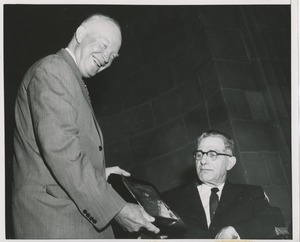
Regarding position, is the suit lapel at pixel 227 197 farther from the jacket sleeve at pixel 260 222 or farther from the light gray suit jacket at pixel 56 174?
the light gray suit jacket at pixel 56 174

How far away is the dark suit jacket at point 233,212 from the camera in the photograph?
2.03 meters

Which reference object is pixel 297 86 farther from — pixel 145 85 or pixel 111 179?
pixel 145 85

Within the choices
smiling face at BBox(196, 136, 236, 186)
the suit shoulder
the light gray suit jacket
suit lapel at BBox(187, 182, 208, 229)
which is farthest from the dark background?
the light gray suit jacket

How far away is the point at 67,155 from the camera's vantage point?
62.2 inches

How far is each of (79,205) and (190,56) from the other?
68.8 inches

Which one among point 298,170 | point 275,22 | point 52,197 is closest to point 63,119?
point 52,197

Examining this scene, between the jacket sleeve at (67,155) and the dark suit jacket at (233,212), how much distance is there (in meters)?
0.48

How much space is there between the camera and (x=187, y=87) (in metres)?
3.02

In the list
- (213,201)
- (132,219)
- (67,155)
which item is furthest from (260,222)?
(67,155)

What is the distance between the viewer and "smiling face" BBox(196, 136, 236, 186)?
2.29 m

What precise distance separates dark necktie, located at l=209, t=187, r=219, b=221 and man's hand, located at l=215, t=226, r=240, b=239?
115 mm

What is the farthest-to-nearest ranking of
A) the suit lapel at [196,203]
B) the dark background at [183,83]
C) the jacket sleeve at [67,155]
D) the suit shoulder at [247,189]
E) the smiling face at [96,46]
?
the dark background at [183,83] → the suit shoulder at [247,189] → the suit lapel at [196,203] → the smiling face at [96,46] → the jacket sleeve at [67,155]

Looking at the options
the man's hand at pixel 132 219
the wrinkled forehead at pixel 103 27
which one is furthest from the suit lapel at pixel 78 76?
the man's hand at pixel 132 219

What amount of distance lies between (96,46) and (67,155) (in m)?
0.56
